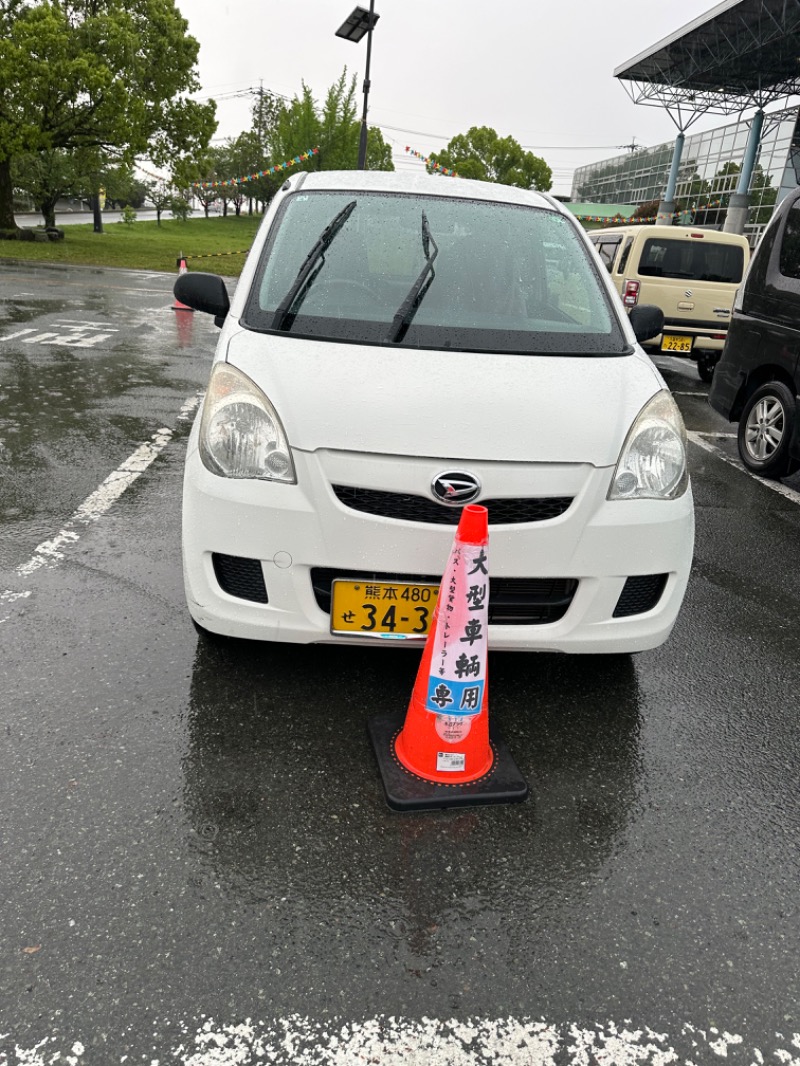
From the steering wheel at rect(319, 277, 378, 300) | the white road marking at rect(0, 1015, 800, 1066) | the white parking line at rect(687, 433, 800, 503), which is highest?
the steering wheel at rect(319, 277, 378, 300)

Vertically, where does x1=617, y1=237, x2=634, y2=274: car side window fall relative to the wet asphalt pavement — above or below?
above

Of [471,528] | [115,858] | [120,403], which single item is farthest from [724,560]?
[120,403]

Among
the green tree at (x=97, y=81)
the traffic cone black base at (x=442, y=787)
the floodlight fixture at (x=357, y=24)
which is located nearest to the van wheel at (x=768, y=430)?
the traffic cone black base at (x=442, y=787)

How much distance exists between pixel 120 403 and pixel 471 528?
5.35 m

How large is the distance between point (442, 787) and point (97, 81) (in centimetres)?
2703

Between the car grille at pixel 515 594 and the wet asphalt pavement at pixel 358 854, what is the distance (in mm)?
443

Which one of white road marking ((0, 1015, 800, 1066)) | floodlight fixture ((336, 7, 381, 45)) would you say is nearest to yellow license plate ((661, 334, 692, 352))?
white road marking ((0, 1015, 800, 1066))

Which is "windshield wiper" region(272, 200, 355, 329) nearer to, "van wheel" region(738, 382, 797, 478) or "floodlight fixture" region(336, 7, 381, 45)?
"van wheel" region(738, 382, 797, 478)

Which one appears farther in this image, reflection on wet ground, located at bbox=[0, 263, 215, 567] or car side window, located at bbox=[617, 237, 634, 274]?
car side window, located at bbox=[617, 237, 634, 274]

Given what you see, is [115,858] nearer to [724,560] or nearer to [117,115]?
[724,560]

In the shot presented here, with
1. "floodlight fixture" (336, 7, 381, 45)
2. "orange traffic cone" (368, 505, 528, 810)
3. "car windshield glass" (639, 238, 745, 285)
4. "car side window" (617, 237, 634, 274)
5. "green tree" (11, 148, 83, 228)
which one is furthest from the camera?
"green tree" (11, 148, 83, 228)

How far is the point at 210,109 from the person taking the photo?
27.8 m

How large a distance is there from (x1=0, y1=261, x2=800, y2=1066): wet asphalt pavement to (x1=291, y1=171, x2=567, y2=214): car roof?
199cm

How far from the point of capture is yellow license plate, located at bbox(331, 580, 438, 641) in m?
2.32
